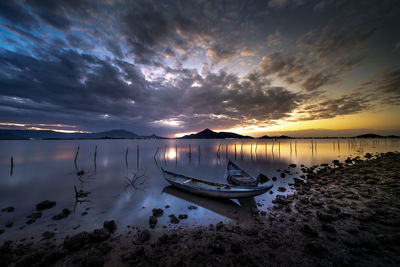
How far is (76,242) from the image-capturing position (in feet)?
20.7


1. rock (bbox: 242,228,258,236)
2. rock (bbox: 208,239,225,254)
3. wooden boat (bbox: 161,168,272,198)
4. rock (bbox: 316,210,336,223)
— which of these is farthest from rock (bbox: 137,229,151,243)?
rock (bbox: 316,210,336,223)

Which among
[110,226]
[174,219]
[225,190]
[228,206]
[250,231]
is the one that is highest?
[225,190]

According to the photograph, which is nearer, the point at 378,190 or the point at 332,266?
the point at 332,266

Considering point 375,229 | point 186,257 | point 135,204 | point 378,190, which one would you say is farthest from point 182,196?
point 378,190

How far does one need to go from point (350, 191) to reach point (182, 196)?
1522 centimetres

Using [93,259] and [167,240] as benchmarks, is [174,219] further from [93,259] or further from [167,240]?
[93,259]

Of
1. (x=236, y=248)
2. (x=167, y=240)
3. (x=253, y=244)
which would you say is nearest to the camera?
(x=236, y=248)

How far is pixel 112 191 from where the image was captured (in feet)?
47.9

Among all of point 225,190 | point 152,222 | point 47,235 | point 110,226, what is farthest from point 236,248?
point 47,235

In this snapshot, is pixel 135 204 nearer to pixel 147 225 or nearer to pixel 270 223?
pixel 147 225

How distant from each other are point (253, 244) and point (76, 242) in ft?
27.3

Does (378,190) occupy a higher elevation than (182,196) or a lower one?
higher

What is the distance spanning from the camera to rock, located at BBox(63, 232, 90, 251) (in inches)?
244

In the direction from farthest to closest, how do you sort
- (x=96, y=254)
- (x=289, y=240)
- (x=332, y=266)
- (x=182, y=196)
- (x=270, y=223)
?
(x=182, y=196) < (x=270, y=223) < (x=289, y=240) < (x=96, y=254) < (x=332, y=266)
